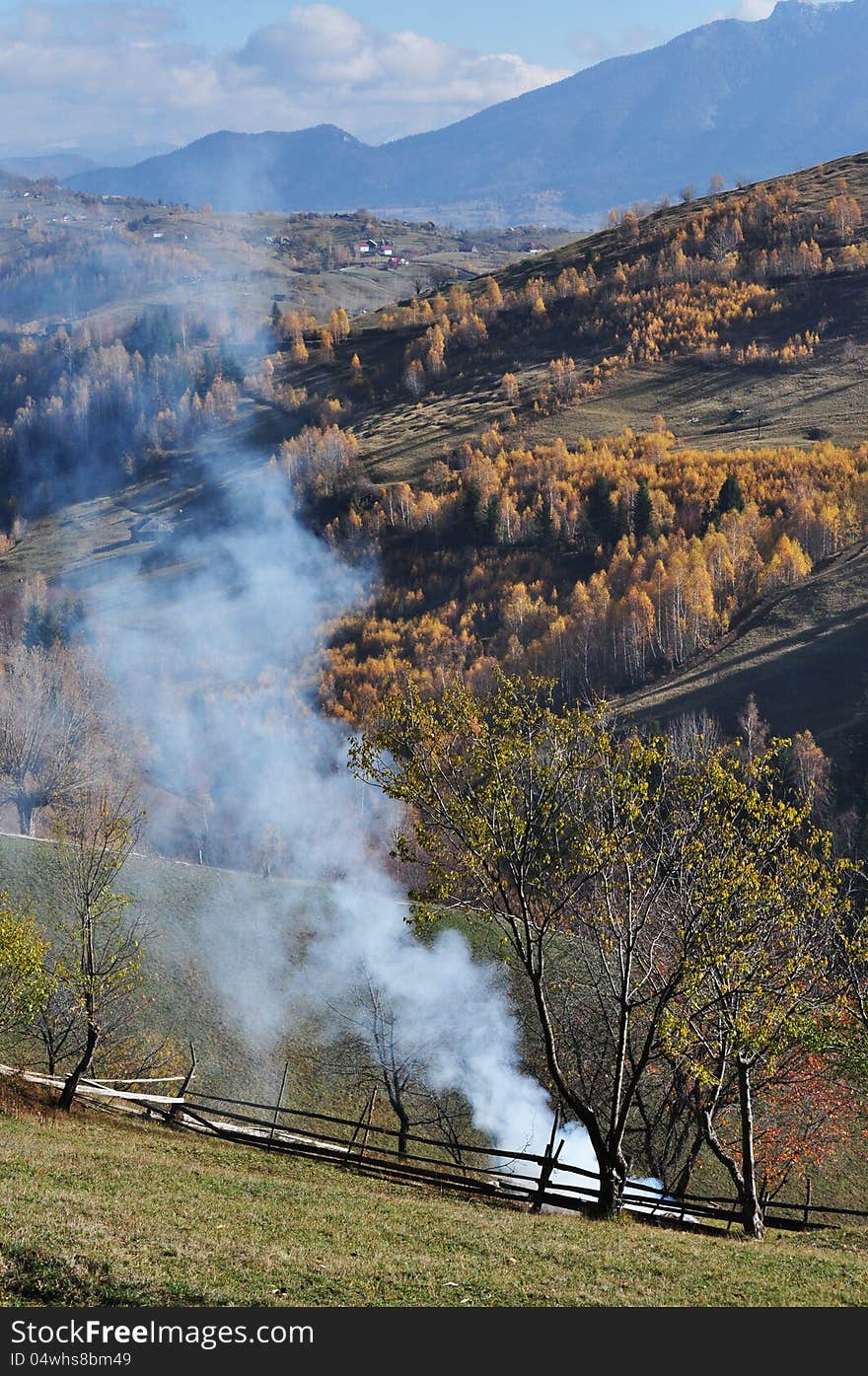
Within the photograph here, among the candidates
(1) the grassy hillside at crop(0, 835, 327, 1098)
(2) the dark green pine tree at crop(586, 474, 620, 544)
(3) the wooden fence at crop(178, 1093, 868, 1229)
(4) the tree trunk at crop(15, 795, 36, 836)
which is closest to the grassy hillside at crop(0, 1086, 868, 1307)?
(3) the wooden fence at crop(178, 1093, 868, 1229)

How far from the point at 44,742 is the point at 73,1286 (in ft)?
237

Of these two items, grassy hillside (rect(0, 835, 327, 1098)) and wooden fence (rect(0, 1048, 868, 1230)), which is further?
grassy hillside (rect(0, 835, 327, 1098))

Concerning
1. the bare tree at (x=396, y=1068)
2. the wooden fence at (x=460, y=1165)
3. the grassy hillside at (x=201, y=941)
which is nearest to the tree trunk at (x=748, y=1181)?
the wooden fence at (x=460, y=1165)

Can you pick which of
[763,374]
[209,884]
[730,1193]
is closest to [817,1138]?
[730,1193]

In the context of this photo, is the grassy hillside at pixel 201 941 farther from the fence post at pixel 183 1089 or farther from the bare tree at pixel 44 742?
the bare tree at pixel 44 742

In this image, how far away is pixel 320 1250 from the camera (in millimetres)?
16547

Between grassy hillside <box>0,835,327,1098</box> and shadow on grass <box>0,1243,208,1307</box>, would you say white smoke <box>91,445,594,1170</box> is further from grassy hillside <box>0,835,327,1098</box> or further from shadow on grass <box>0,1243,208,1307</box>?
shadow on grass <box>0,1243,208,1307</box>

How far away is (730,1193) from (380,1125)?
38.5ft

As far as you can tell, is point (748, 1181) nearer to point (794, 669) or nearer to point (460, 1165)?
point (460, 1165)

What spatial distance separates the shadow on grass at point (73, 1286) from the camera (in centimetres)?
1346

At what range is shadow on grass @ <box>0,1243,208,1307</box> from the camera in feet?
44.2

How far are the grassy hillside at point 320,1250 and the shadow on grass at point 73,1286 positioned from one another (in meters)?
0.02

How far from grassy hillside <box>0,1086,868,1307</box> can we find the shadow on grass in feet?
0.08

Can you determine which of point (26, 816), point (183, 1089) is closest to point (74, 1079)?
point (183, 1089)
